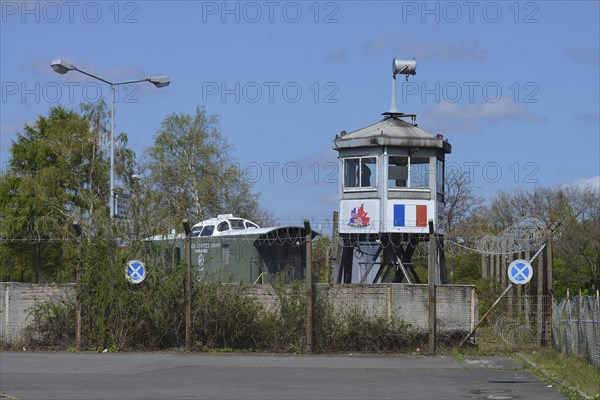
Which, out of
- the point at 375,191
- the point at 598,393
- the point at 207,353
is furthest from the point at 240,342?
the point at 598,393

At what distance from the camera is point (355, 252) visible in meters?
32.1

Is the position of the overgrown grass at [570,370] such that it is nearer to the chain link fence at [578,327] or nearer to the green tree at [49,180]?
the chain link fence at [578,327]

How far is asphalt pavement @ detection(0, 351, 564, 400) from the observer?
55.3 ft

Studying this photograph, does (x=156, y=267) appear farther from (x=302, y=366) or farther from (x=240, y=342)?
(x=302, y=366)

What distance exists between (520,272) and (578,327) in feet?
10.8

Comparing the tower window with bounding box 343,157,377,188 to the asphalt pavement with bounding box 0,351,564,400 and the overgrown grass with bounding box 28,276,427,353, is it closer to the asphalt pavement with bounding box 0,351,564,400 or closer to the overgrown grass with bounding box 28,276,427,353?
the overgrown grass with bounding box 28,276,427,353

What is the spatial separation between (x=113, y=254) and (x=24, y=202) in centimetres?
2486

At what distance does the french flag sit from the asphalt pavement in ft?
16.6

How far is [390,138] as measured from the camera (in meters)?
29.2

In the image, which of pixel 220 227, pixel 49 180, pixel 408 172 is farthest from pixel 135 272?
pixel 49 180

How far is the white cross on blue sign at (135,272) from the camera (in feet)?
86.2

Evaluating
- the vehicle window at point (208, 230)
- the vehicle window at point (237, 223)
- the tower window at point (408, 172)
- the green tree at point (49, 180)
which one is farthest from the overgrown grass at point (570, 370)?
the green tree at point (49, 180)

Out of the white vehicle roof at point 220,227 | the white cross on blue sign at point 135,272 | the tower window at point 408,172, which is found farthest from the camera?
the white vehicle roof at point 220,227

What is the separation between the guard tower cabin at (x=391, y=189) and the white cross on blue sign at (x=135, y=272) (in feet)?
21.3
